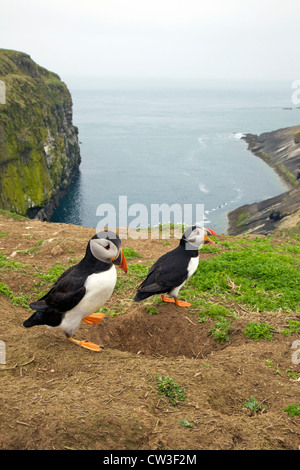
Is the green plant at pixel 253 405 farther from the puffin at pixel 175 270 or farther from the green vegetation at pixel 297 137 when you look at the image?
the green vegetation at pixel 297 137

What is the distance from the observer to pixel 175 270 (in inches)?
349

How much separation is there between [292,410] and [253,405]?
0.56 m

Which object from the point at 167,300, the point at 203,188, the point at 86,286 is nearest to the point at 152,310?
the point at 167,300

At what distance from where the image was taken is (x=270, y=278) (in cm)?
1094

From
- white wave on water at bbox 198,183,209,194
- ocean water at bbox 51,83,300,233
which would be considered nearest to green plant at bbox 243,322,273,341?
ocean water at bbox 51,83,300,233

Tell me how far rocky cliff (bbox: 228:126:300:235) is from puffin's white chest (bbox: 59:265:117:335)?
42.3 metres

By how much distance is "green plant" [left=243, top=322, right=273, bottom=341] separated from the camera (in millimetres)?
7910

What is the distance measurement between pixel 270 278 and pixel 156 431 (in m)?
7.09

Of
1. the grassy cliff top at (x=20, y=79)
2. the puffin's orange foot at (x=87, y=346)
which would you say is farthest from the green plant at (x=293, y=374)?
the grassy cliff top at (x=20, y=79)

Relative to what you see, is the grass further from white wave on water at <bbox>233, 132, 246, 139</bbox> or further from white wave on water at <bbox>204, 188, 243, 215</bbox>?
white wave on water at <bbox>233, 132, 246, 139</bbox>

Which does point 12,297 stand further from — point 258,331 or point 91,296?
point 258,331

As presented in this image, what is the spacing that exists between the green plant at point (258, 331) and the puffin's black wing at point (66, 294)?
12.0 feet

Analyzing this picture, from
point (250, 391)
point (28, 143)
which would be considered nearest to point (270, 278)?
point (250, 391)
